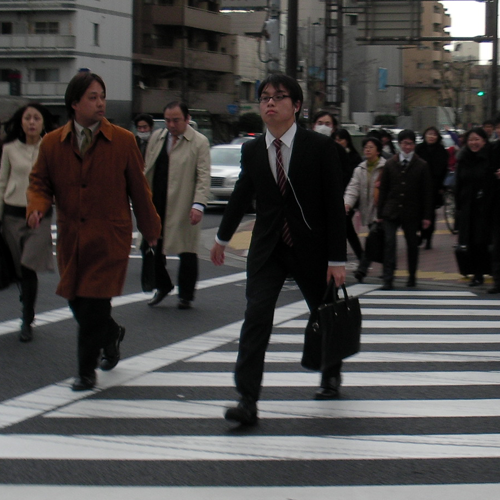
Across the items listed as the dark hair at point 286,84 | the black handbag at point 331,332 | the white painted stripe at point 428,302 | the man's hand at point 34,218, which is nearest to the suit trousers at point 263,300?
the black handbag at point 331,332

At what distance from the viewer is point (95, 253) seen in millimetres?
5297

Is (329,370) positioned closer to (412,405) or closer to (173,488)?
(412,405)

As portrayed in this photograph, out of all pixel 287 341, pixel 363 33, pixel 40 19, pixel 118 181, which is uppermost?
pixel 40 19

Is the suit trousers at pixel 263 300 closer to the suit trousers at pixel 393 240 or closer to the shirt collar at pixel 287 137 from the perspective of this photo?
the shirt collar at pixel 287 137

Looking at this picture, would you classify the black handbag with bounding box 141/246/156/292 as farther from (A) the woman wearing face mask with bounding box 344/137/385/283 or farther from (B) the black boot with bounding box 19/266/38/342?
(A) the woman wearing face mask with bounding box 344/137/385/283

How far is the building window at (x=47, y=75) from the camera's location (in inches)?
2115

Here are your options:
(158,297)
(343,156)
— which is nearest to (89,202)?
(158,297)

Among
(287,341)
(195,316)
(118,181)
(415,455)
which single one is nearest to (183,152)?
(195,316)

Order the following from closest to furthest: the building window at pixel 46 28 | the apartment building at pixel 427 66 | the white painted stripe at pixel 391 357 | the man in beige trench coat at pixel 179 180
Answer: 1. the white painted stripe at pixel 391 357
2. the man in beige trench coat at pixel 179 180
3. the building window at pixel 46 28
4. the apartment building at pixel 427 66

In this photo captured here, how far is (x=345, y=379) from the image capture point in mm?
5859

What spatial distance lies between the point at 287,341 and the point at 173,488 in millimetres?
3453

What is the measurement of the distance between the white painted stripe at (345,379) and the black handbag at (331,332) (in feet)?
2.77

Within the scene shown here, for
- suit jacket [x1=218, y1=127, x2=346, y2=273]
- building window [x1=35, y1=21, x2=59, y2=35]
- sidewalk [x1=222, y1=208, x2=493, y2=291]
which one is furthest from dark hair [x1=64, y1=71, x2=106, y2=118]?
building window [x1=35, y1=21, x2=59, y2=35]

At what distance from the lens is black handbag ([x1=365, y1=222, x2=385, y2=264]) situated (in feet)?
34.2
